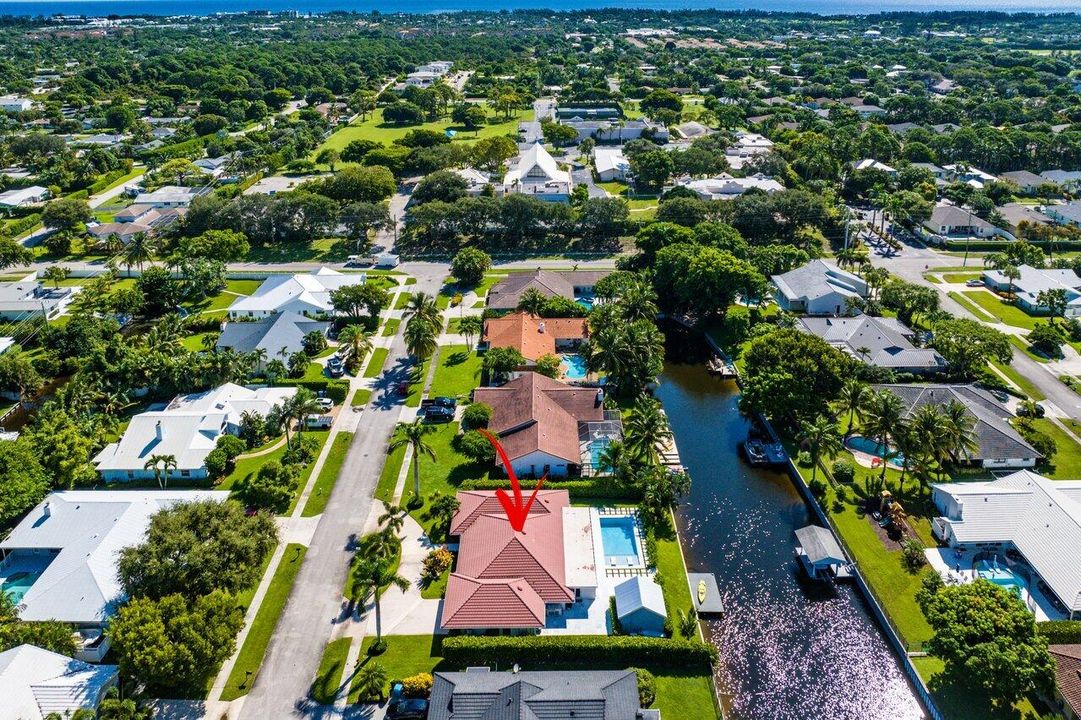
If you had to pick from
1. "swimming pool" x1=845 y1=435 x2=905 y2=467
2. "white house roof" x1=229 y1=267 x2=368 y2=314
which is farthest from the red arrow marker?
"white house roof" x1=229 y1=267 x2=368 y2=314

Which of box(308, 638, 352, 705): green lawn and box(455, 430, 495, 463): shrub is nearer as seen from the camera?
box(308, 638, 352, 705): green lawn

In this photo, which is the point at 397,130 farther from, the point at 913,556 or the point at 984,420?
the point at 913,556

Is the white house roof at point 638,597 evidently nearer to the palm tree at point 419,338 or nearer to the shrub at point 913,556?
the shrub at point 913,556

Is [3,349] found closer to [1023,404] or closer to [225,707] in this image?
[225,707]

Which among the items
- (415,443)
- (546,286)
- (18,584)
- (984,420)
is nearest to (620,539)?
(415,443)

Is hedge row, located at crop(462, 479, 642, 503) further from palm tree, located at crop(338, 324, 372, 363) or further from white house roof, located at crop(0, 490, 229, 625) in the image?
palm tree, located at crop(338, 324, 372, 363)

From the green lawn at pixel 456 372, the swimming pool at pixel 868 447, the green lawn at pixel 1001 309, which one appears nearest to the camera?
the swimming pool at pixel 868 447

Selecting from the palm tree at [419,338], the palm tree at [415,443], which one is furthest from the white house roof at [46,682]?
the palm tree at [419,338]
